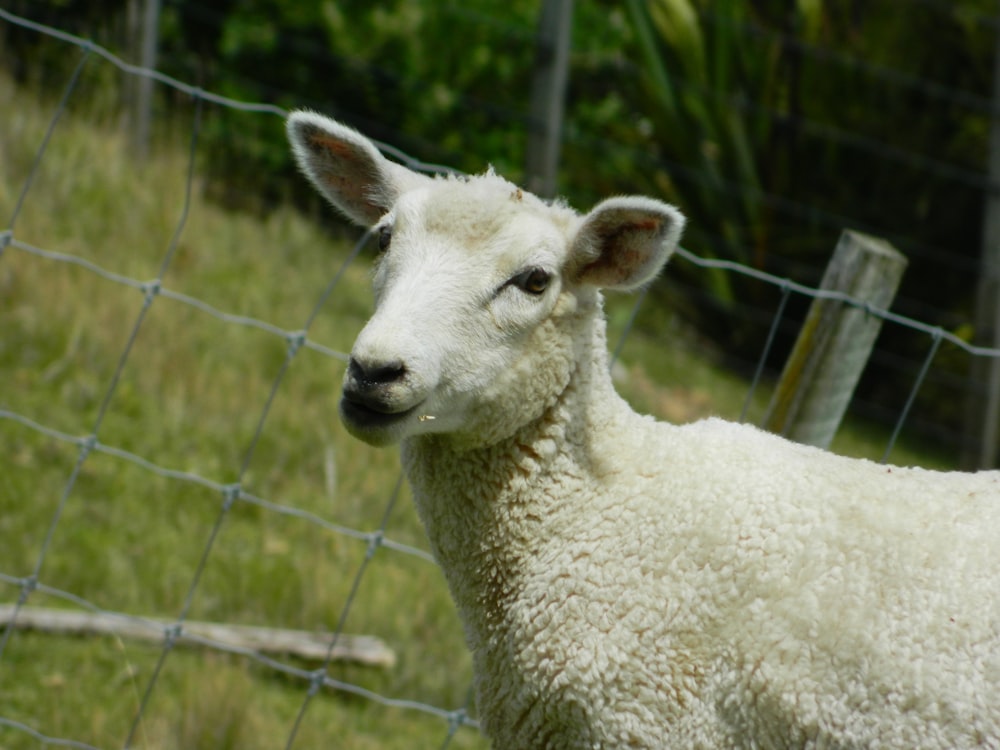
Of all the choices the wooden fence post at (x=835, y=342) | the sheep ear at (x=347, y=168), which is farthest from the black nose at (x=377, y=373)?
the wooden fence post at (x=835, y=342)

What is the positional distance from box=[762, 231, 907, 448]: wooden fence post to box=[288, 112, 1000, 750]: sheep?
0.43m

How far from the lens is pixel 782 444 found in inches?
95.8

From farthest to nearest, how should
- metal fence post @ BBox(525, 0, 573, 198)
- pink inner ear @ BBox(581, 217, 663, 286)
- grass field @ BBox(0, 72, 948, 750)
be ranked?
metal fence post @ BBox(525, 0, 573, 198), grass field @ BBox(0, 72, 948, 750), pink inner ear @ BBox(581, 217, 663, 286)

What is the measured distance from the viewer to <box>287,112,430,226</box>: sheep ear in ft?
8.59

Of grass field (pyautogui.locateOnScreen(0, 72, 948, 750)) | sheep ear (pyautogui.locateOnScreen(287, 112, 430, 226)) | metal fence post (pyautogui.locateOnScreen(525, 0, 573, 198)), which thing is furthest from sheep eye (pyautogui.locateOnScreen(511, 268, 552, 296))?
metal fence post (pyautogui.locateOnScreen(525, 0, 573, 198))

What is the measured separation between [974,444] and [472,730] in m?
4.42

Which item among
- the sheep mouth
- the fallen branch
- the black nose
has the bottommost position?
the fallen branch

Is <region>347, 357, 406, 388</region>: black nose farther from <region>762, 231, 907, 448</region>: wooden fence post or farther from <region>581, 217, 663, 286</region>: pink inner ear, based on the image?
<region>762, 231, 907, 448</region>: wooden fence post

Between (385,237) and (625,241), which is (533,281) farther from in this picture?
(385,237)

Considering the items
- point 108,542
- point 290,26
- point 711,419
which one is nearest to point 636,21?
point 290,26

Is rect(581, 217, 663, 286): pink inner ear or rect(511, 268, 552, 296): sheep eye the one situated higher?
rect(581, 217, 663, 286): pink inner ear

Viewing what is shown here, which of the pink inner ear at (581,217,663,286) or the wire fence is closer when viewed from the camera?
the pink inner ear at (581,217,663,286)

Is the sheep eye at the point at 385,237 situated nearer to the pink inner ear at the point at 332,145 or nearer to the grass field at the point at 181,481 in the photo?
the pink inner ear at the point at 332,145

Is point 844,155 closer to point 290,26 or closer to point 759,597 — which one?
point 290,26
